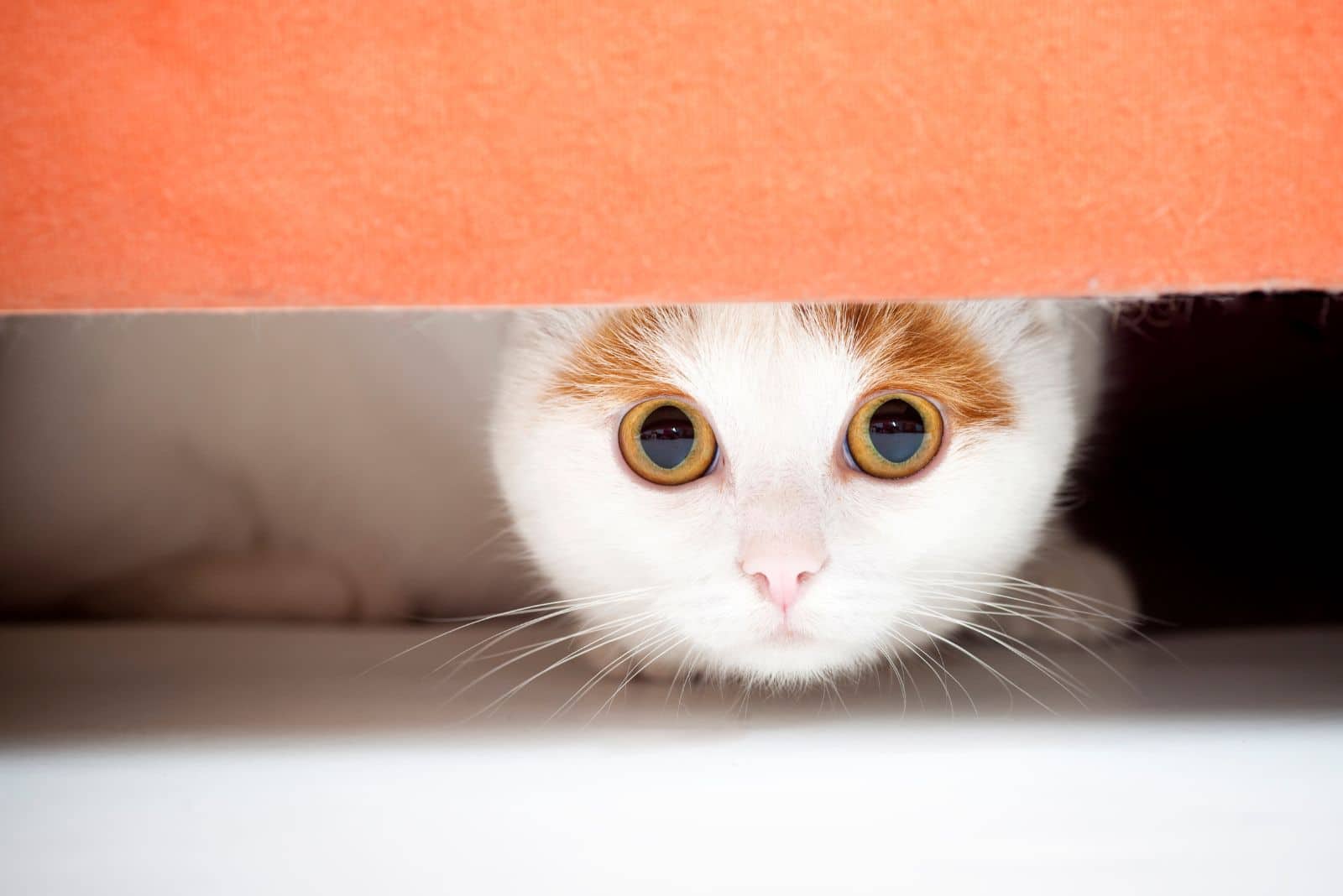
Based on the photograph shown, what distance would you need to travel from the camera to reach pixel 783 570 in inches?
37.0

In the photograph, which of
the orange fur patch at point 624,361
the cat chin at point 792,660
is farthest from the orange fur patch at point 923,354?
the cat chin at point 792,660

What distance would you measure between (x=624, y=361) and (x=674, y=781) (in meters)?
0.45

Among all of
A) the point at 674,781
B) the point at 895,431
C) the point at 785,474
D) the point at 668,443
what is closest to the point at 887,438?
the point at 895,431

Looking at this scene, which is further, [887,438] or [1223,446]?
[1223,446]

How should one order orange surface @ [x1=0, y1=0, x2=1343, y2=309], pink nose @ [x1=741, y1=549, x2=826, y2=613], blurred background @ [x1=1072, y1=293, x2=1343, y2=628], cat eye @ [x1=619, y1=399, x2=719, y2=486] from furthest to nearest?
blurred background @ [x1=1072, y1=293, x2=1343, y2=628], cat eye @ [x1=619, y1=399, x2=719, y2=486], pink nose @ [x1=741, y1=549, x2=826, y2=613], orange surface @ [x1=0, y1=0, x2=1343, y2=309]

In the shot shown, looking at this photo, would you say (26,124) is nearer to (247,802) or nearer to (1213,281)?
(247,802)

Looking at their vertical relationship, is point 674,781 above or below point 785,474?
below

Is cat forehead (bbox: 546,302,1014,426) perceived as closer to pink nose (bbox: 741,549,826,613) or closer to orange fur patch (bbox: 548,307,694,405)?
orange fur patch (bbox: 548,307,694,405)

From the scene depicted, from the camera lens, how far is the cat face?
3.23ft

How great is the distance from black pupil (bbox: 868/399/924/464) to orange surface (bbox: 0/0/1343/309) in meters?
0.34

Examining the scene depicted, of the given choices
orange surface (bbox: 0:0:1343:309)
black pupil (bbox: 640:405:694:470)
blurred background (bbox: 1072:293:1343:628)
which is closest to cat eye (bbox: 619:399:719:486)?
black pupil (bbox: 640:405:694:470)

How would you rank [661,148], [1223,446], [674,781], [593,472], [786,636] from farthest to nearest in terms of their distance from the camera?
[1223,446]
[593,472]
[786,636]
[674,781]
[661,148]

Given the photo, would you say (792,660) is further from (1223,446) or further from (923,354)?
(1223,446)

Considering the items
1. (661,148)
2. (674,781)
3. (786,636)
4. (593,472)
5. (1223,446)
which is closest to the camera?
(661,148)
